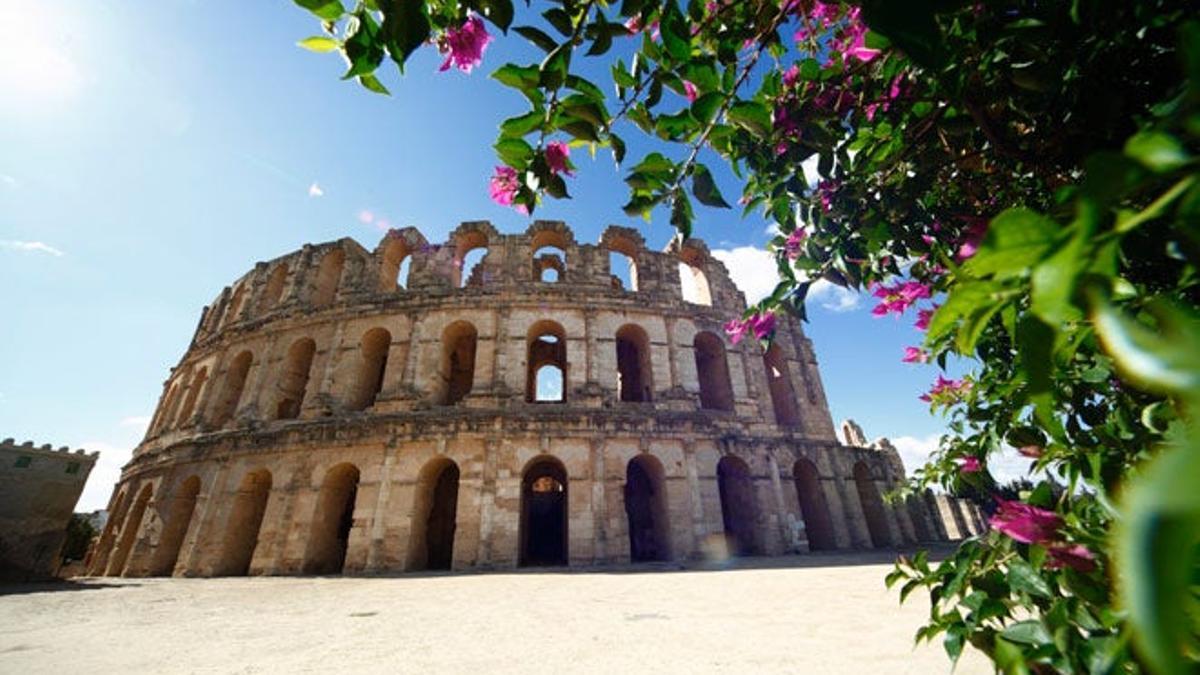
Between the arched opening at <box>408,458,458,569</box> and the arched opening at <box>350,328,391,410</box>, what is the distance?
3111 mm

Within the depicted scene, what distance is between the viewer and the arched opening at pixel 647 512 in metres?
11.9

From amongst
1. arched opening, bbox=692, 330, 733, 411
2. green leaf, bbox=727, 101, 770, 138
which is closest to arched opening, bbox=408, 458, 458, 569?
arched opening, bbox=692, 330, 733, 411

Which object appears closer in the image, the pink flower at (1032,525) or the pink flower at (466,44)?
the pink flower at (1032,525)

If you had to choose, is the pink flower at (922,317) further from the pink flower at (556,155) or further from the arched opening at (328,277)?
the arched opening at (328,277)

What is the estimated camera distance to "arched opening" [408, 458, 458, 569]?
11.5 meters

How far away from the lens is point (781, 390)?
647 inches

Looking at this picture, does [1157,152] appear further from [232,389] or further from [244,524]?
[232,389]

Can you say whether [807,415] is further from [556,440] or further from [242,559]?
[242,559]

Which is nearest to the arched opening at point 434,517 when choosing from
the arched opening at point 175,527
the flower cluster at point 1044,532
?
the arched opening at point 175,527

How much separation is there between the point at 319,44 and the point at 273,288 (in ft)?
61.9

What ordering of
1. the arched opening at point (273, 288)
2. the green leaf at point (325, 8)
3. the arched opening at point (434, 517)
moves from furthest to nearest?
the arched opening at point (273, 288), the arched opening at point (434, 517), the green leaf at point (325, 8)

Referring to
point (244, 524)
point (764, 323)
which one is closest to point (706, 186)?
point (764, 323)

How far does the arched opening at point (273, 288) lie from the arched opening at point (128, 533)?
6.39m

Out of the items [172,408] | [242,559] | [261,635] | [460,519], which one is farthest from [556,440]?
[172,408]
